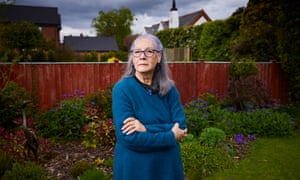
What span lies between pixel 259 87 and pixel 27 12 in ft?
124

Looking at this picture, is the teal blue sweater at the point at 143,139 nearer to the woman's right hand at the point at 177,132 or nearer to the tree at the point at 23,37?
the woman's right hand at the point at 177,132

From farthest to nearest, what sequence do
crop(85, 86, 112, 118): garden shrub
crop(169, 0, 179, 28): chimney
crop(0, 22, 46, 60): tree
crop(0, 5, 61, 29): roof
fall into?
1. crop(0, 5, 61, 29): roof
2. crop(169, 0, 179, 28): chimney
3. crop(0, 22, 46, 60): tree
4. crop(85, 86, 112, 118): garden shrub

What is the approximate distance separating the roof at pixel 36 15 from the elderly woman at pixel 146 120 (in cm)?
3672

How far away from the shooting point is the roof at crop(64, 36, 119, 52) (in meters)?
38.6

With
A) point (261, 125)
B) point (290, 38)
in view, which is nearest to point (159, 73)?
point (261, 125)

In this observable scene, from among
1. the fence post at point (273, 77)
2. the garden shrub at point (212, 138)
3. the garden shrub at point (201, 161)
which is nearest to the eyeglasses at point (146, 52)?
the garden shrub at point (201, 161)

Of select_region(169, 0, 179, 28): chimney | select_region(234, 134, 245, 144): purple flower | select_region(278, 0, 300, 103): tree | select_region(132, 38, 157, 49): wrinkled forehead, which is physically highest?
select_region(169, 0, 179, 28): chimney

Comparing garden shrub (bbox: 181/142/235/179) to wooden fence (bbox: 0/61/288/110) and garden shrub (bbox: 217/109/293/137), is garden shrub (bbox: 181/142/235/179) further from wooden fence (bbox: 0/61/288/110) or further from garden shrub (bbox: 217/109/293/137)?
wooden fence (bbox: 0/61/288/110)

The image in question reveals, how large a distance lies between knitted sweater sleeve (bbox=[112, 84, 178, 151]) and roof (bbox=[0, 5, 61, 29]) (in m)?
36.8

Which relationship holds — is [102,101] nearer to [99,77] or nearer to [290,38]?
[99,77]

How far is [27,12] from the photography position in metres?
36.2

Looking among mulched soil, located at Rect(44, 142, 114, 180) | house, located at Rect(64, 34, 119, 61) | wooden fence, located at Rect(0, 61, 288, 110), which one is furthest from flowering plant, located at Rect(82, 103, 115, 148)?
house, located at Rect(64, 34, 119, 61)

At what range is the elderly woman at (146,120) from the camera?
159 cm

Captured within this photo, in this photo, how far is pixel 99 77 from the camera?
6477mm
